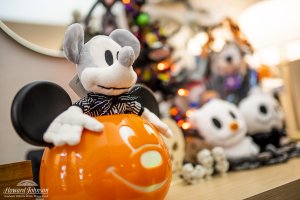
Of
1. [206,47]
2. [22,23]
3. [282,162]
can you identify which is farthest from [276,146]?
[22,23]

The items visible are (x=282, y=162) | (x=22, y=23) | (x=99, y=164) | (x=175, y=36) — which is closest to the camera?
(x=99, y=164)

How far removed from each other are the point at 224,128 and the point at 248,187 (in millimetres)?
339

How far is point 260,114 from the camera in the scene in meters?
1.14

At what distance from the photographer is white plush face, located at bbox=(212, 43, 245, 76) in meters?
1.30

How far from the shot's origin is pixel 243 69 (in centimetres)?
139

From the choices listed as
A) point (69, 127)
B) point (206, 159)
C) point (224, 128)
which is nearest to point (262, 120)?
point (224, 128)

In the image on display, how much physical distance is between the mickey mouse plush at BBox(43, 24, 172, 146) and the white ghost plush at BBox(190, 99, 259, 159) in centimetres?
47

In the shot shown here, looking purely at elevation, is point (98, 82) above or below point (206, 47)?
below

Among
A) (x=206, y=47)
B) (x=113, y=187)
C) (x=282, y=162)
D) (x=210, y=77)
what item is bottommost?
(x=282, y=162)

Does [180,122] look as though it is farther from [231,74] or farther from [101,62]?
[101,62]

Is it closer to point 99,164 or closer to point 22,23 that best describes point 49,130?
point 99,164

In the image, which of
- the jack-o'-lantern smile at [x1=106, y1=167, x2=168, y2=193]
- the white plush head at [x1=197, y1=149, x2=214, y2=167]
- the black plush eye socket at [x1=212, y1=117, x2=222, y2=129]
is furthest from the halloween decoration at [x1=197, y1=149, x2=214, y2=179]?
the jack-o'-lantern smile at [x1=106, y1=167, x2=168, y2=193]

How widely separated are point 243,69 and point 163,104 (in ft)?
1.63

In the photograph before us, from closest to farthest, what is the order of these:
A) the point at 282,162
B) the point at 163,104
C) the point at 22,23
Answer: the point at 22,23, the point at 282,162, the point at 163,104
